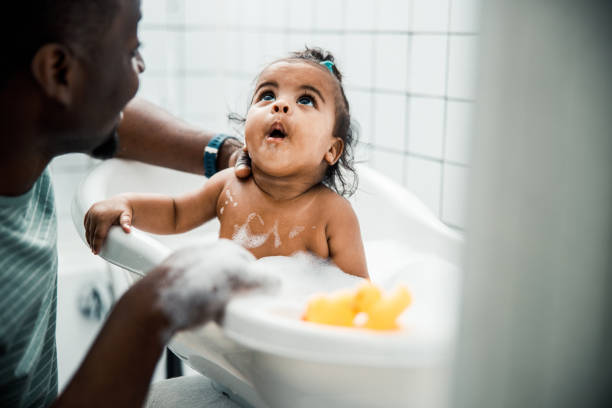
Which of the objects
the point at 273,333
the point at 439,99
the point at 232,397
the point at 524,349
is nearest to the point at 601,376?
the point at 524,349

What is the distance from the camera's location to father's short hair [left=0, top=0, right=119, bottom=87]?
61 centimetres

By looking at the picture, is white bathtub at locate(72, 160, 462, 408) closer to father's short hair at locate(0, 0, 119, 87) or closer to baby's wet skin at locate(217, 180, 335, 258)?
baby's wet skin at locate(217, 180, 335, 258)

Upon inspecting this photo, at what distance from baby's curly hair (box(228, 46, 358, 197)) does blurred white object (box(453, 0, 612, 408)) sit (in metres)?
0.67

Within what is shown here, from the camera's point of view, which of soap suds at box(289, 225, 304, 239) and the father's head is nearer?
the father's head

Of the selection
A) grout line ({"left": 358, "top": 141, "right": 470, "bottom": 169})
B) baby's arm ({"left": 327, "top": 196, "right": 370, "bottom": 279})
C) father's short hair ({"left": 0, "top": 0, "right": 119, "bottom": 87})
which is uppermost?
father's short hair ({"left": 0, "top": 0, "right": 119, "bottom": 87})

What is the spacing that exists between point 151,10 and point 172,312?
1771mm

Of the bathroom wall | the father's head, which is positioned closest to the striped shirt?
the father's head

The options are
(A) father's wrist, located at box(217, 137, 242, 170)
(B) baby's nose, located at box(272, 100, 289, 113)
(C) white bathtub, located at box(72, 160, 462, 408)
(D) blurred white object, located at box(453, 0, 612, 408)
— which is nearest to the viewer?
(D) blurred white object, located at box(453, 0, 612, 408)

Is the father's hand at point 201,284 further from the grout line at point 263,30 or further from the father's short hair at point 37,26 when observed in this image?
the grout line at point 263,30

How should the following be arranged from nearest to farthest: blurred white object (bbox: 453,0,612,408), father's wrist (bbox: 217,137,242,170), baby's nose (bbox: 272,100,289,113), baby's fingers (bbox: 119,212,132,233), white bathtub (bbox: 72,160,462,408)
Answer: blurred white object (bbox: 453,0,612,408) → white bathtub (bbox: 72,160,462,408) → baby's fingers (bbox: 119,212,132,233) → baby's nose (bbox: 272,100,289,113) → father's wrist (bbox: 217,137,242,170)

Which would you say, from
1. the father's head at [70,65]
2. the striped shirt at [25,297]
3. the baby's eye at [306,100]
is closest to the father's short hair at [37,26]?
the father's head at [70,65]

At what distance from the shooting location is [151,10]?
212 centimetres

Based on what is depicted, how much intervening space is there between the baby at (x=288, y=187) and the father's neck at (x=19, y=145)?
20cm

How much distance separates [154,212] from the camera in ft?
3.36
